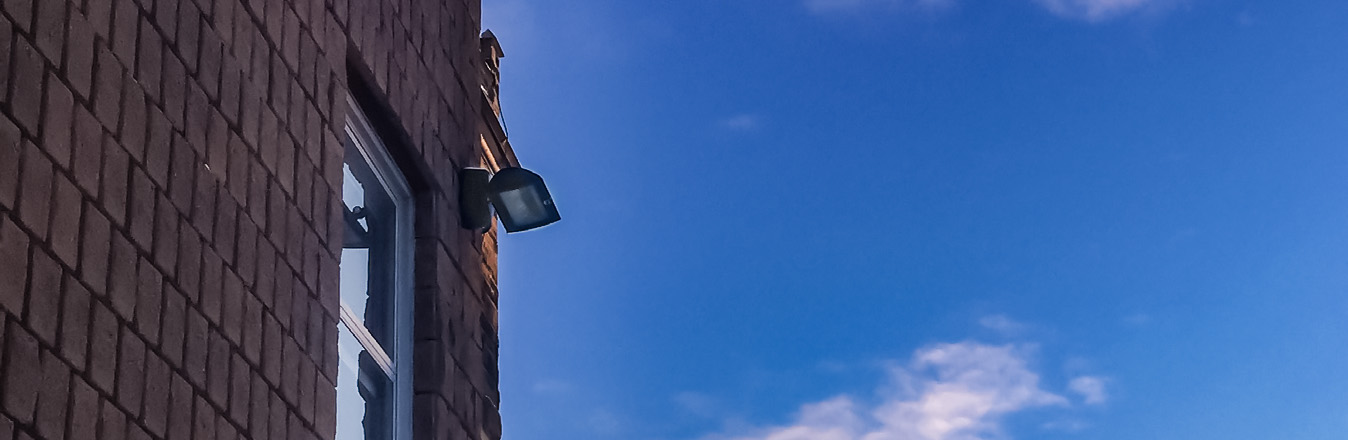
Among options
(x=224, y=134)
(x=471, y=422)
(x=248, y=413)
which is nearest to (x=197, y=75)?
(x=224, y=134)

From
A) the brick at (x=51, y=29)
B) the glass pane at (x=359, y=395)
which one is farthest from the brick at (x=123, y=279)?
the glass pane at (x=359, y=395)

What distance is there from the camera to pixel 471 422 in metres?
4.98

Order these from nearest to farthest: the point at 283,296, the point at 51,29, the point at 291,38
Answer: the point at 51,29, the point at 283,296, the point at 291,38

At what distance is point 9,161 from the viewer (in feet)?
8.24

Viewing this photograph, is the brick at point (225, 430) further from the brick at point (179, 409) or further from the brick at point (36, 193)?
the brick at point (36, 193)

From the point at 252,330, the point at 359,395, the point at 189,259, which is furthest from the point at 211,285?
the point at 359,395

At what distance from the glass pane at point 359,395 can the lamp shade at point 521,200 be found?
0.88 meters

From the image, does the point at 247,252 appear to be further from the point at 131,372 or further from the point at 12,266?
the point at 12,266

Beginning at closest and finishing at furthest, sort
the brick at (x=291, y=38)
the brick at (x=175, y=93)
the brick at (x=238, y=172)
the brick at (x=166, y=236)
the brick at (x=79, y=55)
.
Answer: the brick at (x=79, y=55)
the brick at (x=166, y=236)
the brick at (x=175, y=93)
the brick at (x=238, y=172)
the brick at (x=291, y=38)

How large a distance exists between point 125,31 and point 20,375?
0.82 m

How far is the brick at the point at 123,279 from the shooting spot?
2771mm

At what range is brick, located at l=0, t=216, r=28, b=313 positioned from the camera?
244 centimetres

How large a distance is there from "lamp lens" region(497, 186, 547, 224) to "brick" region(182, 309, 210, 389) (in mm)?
2089

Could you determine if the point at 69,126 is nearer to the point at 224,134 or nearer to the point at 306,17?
the point at 224,134
